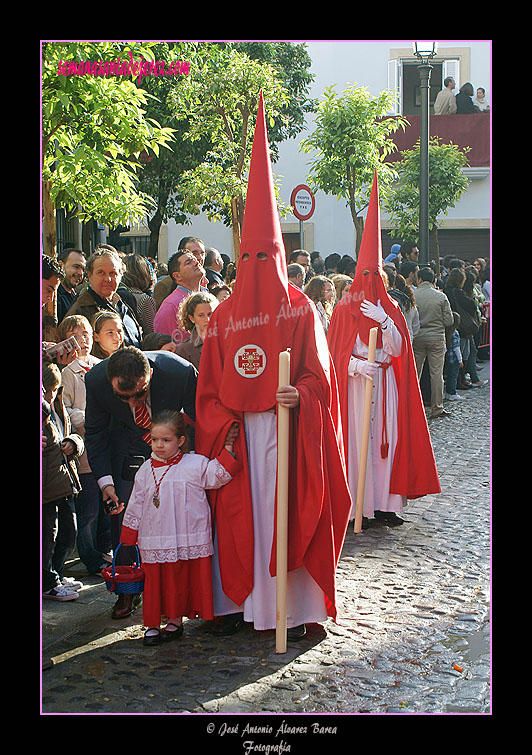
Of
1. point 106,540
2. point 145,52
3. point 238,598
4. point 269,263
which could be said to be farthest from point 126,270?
point 238,598

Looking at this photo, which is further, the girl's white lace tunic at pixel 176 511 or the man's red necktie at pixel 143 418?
the man's red necktie at pixel 143 418

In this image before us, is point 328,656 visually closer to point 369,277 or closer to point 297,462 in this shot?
point 297,462

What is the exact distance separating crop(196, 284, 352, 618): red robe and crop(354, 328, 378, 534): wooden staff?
1.98 metres

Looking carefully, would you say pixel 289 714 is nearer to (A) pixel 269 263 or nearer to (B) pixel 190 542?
(B) pixel 190 542

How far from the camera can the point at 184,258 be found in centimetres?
716

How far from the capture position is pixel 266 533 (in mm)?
4988

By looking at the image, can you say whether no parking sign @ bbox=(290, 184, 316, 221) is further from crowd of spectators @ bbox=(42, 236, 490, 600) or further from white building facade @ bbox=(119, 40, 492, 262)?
white building facade @ bbox=(119, 40, 492, 262)

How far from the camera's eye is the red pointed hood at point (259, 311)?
192 inches

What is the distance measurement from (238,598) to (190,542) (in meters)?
0.39

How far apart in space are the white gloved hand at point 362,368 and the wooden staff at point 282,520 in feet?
8.10

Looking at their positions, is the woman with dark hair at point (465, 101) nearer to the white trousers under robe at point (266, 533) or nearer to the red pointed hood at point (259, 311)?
the red pointed hood at point (259, 311)

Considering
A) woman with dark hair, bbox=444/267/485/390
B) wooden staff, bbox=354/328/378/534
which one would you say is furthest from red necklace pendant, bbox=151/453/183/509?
woman with dark hair, bbox=444/267/485/390

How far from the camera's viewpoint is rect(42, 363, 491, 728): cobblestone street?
163 inches

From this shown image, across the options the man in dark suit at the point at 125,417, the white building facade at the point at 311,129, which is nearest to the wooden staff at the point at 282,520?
the man in dark suit at the point at 125,417
